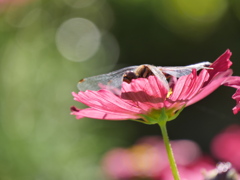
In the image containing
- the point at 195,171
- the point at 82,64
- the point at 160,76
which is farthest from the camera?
the point at 82,64

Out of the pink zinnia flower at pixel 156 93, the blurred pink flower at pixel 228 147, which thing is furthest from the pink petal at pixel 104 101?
the blurred pink flower at pixel 228 147

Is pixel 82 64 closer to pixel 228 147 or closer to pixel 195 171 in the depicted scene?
pixel 228 147

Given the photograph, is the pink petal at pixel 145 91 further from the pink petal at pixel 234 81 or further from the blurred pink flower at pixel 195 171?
the blurred pink flower at pixel 195 171

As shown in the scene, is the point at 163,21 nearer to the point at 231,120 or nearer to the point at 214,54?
the point at 214,54

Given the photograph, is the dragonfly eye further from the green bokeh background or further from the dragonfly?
the green bokeh background

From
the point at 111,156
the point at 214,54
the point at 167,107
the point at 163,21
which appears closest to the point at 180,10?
the point at 163,21

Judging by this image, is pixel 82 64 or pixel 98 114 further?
pixel 82 64

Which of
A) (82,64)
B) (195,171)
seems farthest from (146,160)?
(82,64)

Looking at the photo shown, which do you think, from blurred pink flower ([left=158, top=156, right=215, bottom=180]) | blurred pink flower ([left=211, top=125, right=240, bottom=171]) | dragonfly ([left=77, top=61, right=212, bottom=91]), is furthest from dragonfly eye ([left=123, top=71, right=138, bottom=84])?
blurred pink flower ([left=211, top=125, right=240, bottom=171])
